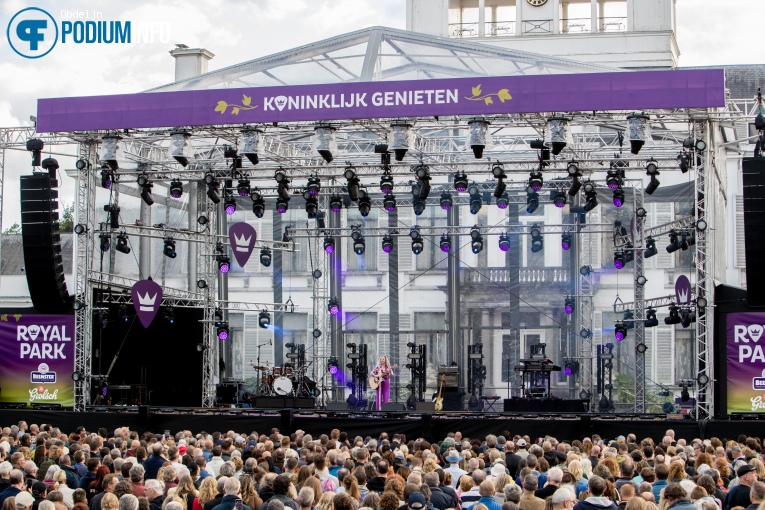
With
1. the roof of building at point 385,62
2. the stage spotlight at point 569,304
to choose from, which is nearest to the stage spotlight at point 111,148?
the roof of building at point 385,62

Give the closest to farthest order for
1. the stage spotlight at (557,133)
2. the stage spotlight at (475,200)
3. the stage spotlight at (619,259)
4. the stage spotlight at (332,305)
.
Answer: the stage spotlight at (557,133) < the stage spotlight at (619,259) < the stage spotlight at (475,200) < the stage spotlight at (332,305)

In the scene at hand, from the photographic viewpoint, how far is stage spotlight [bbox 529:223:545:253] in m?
26.1

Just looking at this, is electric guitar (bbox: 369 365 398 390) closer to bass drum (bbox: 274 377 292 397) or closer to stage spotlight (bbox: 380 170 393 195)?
bass drum (bbox: 274 377 292 397)

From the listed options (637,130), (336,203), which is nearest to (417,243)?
(336,203)

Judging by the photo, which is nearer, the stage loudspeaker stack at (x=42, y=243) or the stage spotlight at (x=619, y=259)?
the stage loudspeaker stack at (x=42, y=243)

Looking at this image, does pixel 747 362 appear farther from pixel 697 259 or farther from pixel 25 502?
pixel 25 502

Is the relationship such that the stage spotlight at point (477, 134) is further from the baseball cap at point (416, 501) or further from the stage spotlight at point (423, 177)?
the baseball cap at point (416, 501)

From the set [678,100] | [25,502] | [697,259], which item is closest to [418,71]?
[678,100]

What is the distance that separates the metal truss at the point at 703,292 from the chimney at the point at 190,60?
16.2m

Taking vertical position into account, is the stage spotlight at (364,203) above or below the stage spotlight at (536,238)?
above

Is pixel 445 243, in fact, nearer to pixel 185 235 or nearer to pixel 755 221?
pixel 185 235

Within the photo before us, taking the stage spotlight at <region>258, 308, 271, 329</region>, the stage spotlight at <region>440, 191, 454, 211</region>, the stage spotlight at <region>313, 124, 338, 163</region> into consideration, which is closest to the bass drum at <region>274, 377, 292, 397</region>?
the stage spotlight at <region>258, 308, 271, 329</region>

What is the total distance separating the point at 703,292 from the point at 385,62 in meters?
7.30

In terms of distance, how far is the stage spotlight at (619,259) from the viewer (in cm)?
2452
